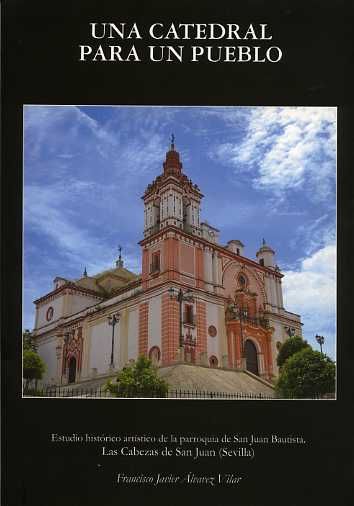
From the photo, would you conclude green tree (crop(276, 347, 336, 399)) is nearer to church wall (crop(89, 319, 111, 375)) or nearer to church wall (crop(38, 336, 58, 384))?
church wall (crop(89, 319, 111, 375))

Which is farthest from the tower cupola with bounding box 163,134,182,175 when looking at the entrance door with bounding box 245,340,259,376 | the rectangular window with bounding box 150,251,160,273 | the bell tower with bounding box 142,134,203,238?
the entrance door with bounding box 245,340,259,376

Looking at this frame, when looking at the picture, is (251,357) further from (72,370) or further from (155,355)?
(72,370)

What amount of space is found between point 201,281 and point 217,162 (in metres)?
1.44

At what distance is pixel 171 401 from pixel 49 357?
4.94ft

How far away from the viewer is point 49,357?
6.93 m

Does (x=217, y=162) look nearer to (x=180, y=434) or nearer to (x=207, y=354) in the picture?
(x=207, y=354)

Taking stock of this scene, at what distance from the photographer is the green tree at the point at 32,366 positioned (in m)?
6.72

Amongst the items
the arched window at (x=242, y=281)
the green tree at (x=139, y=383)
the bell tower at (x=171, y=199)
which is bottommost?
the green tree at (x=139, y=383)

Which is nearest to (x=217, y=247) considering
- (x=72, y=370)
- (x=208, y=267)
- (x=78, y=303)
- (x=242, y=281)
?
(x=208, y=267)

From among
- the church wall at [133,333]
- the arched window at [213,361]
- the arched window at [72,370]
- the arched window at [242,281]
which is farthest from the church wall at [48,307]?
the arched window at [242,281]

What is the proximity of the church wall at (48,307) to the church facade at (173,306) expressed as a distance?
0.5 inches

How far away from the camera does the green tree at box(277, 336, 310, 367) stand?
6852mm

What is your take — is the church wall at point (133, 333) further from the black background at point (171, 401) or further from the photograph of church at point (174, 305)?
the black background at point (171, 401)
